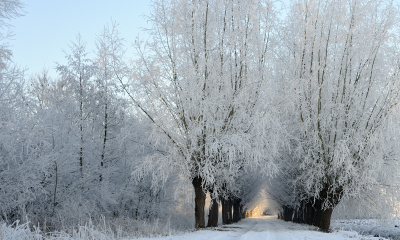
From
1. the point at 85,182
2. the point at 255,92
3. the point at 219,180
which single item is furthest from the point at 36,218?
the point at 255,92

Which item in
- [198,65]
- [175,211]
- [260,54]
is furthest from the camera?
[175,211]

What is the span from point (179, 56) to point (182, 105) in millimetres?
1935

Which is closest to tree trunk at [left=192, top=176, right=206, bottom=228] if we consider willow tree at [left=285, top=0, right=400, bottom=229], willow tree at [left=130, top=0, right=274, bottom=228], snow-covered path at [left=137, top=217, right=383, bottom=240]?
willow tree at [left=130, top=0, right=274, bottom=228]

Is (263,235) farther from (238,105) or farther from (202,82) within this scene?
(202,82)

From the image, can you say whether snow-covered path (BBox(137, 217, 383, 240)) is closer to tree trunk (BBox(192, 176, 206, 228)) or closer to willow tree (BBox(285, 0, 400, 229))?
tree trunk (BBox(192, 176, 206, 228))

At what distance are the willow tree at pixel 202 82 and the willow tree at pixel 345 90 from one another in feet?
7.54

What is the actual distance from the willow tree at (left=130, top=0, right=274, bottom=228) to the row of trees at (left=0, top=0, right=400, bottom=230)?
0.16 ft

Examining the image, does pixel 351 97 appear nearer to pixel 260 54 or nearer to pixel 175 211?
pixel 260 54

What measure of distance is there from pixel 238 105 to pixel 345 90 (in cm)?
511

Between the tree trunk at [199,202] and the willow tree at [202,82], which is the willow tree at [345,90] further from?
the tree trunk at [199,202]

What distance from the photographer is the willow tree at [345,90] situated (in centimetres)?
1299

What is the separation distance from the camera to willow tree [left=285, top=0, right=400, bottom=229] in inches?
512

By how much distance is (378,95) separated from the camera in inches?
540

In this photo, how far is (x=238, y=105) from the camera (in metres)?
12.1
